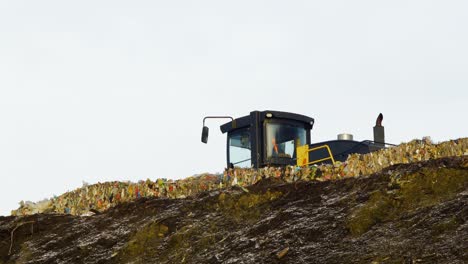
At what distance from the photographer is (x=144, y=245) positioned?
38.9ft

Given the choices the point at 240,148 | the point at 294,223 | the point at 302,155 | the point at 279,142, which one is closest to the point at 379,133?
the point at 302,155

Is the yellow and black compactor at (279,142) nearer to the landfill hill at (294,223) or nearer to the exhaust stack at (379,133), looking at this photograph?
the exhaust stack at (379,133)

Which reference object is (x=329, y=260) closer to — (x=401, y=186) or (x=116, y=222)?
(x=401, y=186)

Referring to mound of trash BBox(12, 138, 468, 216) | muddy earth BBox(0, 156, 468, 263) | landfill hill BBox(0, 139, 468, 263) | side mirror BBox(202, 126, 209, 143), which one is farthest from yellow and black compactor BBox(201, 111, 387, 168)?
muddy earth BBox(0, 156, 468, 263)

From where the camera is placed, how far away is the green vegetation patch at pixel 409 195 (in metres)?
10.2

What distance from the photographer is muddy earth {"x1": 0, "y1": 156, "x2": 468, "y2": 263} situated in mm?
9242

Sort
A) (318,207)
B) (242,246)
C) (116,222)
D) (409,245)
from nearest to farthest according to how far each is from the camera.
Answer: (409,245)
(242,246)
(318,207)
(116,222)

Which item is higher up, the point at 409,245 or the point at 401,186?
the point at 401,186

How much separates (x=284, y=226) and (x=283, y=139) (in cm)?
960

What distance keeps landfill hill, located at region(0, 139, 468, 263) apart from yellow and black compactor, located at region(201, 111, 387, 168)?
161 inches

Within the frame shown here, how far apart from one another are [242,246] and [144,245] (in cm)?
209

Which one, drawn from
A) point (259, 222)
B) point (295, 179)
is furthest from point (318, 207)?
point (295, 179)

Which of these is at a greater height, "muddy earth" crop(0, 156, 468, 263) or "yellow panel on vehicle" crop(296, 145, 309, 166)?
"yellow panel on vehicle" crop(296, 145, 309, 166)

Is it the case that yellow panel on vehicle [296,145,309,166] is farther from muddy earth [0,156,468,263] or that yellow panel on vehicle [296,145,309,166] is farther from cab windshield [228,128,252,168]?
muddy earth [0,156,468,263]
